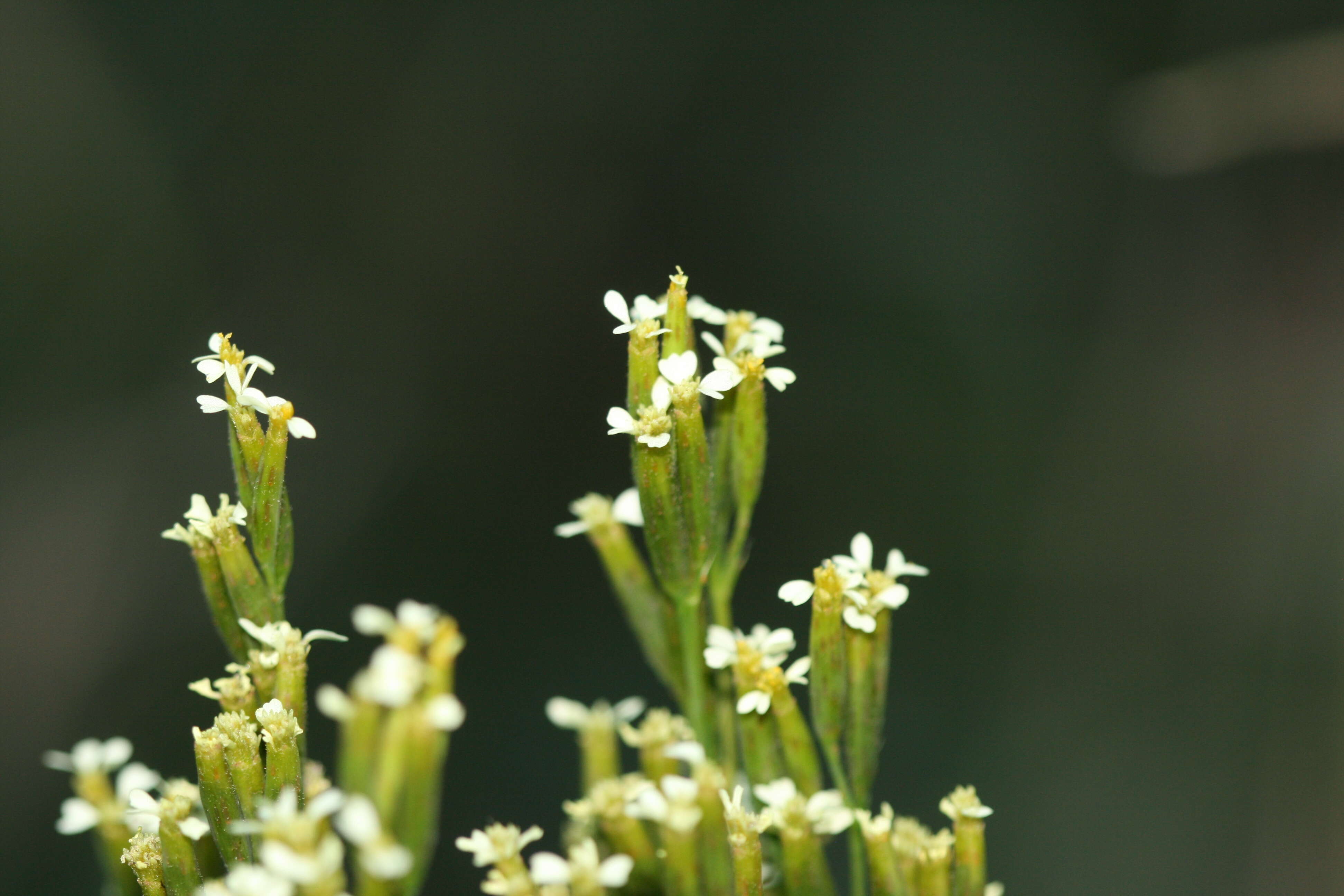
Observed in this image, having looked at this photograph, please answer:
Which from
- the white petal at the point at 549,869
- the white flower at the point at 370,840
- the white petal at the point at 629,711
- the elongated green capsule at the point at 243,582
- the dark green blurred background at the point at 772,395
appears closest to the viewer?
the white flower at the point at 370,840

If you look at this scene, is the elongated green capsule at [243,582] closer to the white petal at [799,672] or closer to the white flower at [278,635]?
the white flower at [278,635]

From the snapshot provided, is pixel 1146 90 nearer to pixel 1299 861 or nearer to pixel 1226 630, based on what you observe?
pixel 1226 630

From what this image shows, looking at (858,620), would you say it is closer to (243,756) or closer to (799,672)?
(799,672)

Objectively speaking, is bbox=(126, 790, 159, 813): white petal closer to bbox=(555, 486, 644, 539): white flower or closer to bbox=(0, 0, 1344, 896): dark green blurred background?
bbox=(555, 486, 644, 539): white flower

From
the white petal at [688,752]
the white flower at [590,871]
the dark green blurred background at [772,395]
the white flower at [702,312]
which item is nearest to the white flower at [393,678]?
the white flower at [590,871]

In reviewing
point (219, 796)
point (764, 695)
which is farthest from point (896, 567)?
point (219, 796)

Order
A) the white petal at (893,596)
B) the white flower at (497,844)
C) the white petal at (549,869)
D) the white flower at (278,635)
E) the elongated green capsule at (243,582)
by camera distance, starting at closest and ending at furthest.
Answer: the white petal at (549,869), the white flower at (497,844), the white flower at (278,635), the elongated green capsule at (243,582), the white petal at (893,596)

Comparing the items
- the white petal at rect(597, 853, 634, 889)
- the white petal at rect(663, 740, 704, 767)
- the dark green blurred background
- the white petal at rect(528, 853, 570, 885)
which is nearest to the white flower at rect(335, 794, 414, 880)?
the white petal at rect(528, 853, 570, 885)

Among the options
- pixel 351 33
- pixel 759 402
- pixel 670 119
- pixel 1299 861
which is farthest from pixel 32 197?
pixel 1299 861
